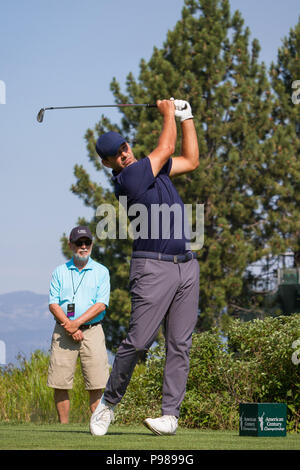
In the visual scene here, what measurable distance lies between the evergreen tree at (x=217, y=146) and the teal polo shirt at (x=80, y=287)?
15531 millimetres

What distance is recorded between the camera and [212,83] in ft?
81.8

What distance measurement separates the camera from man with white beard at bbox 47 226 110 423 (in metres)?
7.45

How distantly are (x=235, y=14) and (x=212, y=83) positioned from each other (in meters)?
2.45

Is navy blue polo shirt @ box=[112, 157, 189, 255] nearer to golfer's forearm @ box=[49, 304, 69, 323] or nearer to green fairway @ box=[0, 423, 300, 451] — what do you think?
green fairway @ box=[0, 423, 300, 451]

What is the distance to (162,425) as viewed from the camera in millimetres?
5055

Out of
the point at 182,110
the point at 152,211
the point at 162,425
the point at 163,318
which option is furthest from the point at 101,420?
the point at 182,110

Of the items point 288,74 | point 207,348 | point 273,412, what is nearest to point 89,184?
point 288,74

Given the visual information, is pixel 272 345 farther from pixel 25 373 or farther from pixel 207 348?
pixel 25 373

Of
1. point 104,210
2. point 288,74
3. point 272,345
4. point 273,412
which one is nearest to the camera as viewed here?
point 273,412

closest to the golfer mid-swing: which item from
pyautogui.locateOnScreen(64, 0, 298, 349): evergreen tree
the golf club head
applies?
the golf club head

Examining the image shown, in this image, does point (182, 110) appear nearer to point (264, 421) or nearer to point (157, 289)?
point (157, 289)

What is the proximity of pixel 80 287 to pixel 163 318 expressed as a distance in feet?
8.04

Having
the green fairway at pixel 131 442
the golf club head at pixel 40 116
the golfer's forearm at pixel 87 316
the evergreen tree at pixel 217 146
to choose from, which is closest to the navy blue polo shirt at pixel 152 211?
the green fairway at pixel 131 442

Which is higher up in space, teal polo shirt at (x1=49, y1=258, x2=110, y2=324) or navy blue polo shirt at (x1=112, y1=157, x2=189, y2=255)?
navy blue polo shirt at (x1=112, y1=157, x2=189, y2=255)
